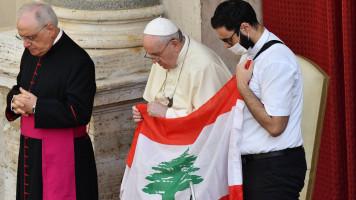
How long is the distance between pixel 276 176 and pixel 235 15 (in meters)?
0.75

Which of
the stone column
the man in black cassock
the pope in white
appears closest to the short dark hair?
the pope in white

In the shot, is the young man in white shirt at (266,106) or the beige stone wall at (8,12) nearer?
the young man in white shirt at (266,106)

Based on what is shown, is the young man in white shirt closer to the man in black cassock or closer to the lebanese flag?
the lebanese flag

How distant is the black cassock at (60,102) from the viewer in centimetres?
491

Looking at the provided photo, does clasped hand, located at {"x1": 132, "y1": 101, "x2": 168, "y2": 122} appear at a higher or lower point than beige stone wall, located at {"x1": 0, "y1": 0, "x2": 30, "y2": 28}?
higher

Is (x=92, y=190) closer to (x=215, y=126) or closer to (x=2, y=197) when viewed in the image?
(x=215, y=126)

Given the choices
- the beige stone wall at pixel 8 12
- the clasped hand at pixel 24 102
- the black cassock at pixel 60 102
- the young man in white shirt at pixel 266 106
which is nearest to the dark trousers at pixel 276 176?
the young man in white shirt at pixel 266 106

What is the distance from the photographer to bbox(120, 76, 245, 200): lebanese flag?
4340mm

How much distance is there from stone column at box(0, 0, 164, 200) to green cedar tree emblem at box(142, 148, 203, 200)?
1139mm

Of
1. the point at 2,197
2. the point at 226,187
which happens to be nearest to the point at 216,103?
the point at 226,187

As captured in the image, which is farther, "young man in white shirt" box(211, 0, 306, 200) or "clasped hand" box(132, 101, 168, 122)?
"clasped hand" box(132, 101, 168, 122)

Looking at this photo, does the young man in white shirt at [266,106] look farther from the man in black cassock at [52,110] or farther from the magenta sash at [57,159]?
the magenta sash at [57,159]

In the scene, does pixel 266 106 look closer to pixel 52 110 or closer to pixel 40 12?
pixel 52 110

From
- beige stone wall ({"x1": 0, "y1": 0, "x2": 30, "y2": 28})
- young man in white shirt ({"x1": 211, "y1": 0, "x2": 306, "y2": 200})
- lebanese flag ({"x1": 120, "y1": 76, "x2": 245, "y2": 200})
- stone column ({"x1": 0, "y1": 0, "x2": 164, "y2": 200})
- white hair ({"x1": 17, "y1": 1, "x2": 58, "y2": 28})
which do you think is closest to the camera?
young man in white shirt ({"x1": 211, "y1": 0, "x2": 306, "y2": 200})
